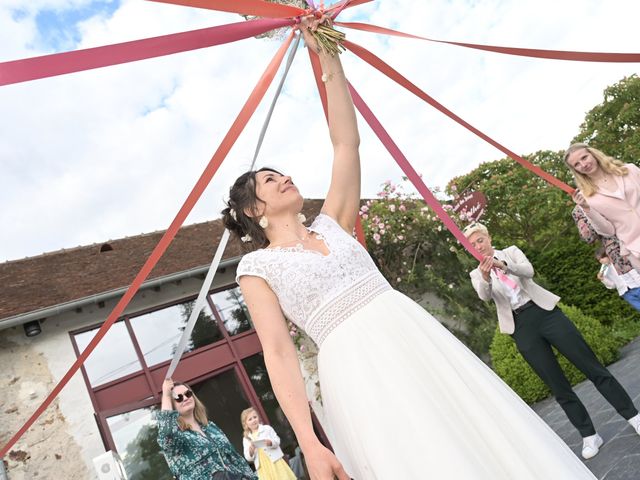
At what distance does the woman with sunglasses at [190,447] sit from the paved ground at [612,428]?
9.11ft

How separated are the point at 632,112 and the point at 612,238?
663 inches

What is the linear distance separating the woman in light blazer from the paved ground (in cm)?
18

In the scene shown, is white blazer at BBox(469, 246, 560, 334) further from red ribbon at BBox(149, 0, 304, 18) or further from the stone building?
the stone building

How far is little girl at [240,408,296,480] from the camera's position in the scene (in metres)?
6.62

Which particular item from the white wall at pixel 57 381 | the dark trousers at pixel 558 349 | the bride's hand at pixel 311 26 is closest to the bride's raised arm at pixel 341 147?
the bride's hand at pixel 311 26

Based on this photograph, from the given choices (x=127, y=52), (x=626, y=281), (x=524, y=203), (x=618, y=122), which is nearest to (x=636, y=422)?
(x=626, y=281)

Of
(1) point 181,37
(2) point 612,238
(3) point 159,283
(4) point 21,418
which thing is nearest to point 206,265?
(3) point 159,283

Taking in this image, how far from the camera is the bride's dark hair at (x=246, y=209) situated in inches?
87.1

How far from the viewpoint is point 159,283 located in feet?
29.6

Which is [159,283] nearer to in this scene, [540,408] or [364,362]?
→ [540,408]

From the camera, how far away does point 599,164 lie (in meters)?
3.85

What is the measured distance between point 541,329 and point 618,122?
17.3 m

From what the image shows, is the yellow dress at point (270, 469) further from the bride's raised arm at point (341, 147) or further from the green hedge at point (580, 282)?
the green hedge at point (580, 282)

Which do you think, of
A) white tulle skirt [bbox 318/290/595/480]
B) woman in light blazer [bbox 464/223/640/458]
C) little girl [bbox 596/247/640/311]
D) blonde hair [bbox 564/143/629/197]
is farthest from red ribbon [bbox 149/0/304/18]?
little girl [bbox 596/247/640/311]
